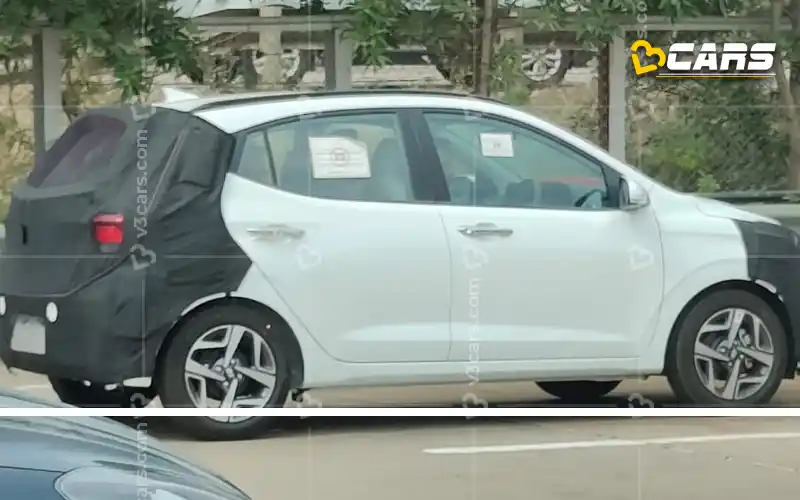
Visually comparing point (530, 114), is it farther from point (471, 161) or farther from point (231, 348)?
point (231, 348)

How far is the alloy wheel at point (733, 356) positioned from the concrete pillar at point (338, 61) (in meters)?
2.01

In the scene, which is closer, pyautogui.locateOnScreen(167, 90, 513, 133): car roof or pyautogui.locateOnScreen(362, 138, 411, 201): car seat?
pyautogui.locateOnScreen(167, 90, 513, 133): car roof

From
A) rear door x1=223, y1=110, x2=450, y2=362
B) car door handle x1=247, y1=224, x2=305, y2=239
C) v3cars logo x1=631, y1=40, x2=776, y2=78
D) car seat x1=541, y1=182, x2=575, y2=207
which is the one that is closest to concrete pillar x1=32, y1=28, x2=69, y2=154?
rear door x1=223, y1=110, x2=450, y2=362

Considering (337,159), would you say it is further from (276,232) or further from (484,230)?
(484,230)

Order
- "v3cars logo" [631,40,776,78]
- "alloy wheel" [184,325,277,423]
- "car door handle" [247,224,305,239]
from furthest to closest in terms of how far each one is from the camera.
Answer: "alloy wheel" [184,325,277,423] < "car door handle" [247,224,305,239] < "v3cars logo" [631,40,776,78]

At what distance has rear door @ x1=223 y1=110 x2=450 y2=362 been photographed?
237 inches

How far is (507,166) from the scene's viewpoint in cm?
616

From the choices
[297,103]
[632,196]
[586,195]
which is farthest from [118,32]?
[632,196]

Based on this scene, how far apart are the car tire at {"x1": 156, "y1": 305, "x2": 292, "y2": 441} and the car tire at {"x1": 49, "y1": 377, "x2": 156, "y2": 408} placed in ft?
0.28

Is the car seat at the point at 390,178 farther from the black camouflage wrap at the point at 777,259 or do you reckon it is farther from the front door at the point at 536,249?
the black camouflage wrap at the point at 777,259

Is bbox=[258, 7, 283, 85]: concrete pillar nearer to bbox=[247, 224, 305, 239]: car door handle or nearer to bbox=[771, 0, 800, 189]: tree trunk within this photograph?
bbox=[247, 224, 305, 239]: car door handle

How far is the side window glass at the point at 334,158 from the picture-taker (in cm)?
603

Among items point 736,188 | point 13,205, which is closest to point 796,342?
point 736,188

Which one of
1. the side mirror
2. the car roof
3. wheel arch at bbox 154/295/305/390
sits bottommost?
wheel arch at bbox 154/295/305/390
